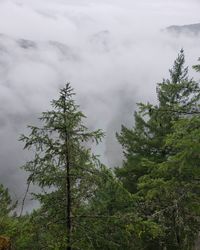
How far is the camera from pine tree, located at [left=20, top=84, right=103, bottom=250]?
9789 millimetres

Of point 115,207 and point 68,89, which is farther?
point 115,207

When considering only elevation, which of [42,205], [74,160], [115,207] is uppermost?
[115,207]

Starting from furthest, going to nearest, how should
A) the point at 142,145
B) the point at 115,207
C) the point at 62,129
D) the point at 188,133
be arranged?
the point at 142,145 < the point at 115,207 < the point at 188,133 < the point at 62,129

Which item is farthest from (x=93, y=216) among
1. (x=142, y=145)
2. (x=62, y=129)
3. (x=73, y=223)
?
(x=142, y=145)

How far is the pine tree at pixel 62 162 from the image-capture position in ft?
32.1

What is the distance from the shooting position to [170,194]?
39.8ft

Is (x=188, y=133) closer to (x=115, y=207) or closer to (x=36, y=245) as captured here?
(x=36, y=245)

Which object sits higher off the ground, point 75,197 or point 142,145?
point 142,145

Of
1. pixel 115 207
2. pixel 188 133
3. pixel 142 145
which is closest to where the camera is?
pixel 188 133

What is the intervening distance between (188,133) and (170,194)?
1694 mm

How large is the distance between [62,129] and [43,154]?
0.96 m

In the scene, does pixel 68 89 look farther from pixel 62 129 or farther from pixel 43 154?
pixel 43 154

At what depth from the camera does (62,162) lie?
9938mm

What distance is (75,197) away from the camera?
1020 cm
